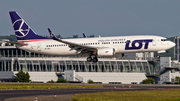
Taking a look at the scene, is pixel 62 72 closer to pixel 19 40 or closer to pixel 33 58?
pixel 33 58

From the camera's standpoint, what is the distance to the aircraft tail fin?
6325cm

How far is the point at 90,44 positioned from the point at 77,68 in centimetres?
3714

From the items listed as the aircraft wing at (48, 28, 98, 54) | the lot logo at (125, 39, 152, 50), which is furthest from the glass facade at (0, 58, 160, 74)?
the lot logo at (125, 39, 152, 50)

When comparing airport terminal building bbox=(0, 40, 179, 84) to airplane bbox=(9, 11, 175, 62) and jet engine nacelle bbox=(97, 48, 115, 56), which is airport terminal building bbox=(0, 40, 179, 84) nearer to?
airplane bbox=(9, 11, 175, 62)

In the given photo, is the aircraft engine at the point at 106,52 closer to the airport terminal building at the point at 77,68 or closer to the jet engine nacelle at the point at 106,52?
the jet engine nacelle at the point at 106,52

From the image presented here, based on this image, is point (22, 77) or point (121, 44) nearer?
point (121, 44)

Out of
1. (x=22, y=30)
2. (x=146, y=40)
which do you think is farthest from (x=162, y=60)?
(x=22, y=30)

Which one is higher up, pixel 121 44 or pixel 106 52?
pixel 121 44

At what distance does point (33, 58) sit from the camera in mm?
95188

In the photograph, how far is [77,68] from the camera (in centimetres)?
9531

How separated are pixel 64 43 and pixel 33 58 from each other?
37.5m

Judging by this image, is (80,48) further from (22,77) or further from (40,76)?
(40,76)

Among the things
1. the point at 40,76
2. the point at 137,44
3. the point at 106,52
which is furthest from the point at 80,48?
the point at 40,76

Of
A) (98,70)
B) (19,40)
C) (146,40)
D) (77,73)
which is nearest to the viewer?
(146,40)
